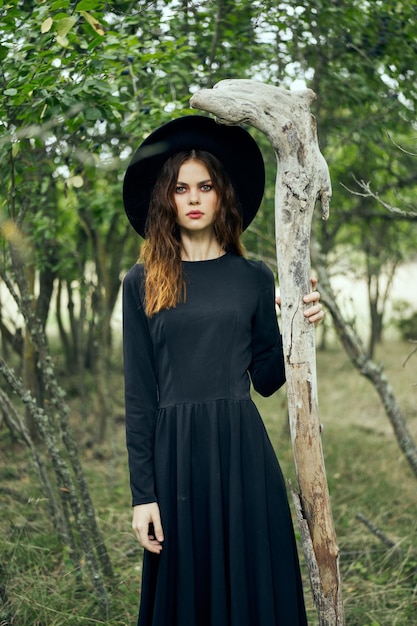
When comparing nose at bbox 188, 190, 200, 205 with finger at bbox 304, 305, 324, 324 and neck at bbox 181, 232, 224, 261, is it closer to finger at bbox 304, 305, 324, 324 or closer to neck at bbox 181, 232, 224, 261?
neck at bbox 181, 232, 224, 261

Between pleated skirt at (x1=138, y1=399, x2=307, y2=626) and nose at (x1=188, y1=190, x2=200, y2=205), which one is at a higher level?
nose at (x1=188, y1=190, x2=200, y2=205)

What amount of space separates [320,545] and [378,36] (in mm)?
2863

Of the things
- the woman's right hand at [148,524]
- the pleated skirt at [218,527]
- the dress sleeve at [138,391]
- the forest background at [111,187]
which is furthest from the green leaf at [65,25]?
the woman's right hand at [148,524]

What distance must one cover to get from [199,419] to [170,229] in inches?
26.5

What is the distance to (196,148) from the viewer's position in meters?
2.52

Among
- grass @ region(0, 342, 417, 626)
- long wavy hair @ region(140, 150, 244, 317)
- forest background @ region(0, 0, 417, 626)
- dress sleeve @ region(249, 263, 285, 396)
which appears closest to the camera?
long wavy hair @ region(140, 150, 244, 317)

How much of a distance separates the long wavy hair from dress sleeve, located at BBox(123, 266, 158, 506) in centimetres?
6

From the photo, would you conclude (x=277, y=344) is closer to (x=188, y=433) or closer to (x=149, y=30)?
(x=188, y=433)

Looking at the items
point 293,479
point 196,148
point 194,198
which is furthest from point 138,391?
point 293,479

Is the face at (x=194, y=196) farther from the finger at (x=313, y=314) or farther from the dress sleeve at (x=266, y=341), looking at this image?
the finger at (x=313, y=314)

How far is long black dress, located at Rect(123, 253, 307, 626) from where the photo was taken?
7.89ft

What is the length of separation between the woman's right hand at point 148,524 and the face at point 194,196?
0.97m

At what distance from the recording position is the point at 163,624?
7.91 ft

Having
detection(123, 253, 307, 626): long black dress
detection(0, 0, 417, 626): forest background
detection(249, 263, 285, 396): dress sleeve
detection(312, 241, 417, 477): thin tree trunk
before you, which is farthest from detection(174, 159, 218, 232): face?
detection(312, 241, 417, 477): thin tree trunk
